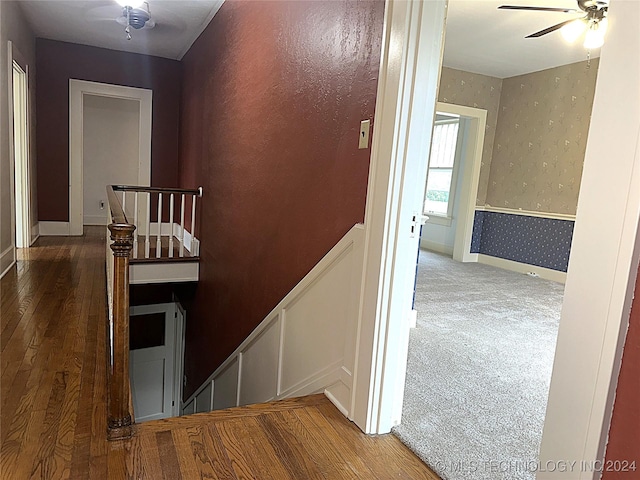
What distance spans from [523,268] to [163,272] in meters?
4.42

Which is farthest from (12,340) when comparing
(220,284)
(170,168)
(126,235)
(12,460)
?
(170,168)

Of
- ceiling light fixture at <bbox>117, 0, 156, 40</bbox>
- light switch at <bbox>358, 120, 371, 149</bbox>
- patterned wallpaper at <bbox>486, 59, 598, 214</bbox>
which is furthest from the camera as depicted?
patterned wallpaper at <bbox>486, 59, 598, 214</bbox>

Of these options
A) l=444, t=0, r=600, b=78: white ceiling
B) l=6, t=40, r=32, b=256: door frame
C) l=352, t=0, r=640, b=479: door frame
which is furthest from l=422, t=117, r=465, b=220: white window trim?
l=352, t=0, r=640, b=479: door frame

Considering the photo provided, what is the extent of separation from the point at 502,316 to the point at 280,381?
6.45ft

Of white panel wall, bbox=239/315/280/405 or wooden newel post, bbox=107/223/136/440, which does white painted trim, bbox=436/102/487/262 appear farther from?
wooden newel post, bbox=107/223/136/440

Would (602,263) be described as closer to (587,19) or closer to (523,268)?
(587,19)

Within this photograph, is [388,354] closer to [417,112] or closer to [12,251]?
[417,112]

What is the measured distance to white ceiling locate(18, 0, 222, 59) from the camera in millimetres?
4223

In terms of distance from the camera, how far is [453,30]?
4.28 meters

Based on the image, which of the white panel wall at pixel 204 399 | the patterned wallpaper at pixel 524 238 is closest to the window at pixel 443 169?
the patterned wallpaper at pixel 524 238

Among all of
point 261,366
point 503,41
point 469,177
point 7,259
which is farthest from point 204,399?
point 503,41

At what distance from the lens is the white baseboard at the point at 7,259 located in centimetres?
366

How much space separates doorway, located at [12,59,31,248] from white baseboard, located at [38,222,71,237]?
3.31ft

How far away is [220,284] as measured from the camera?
3.98 m
